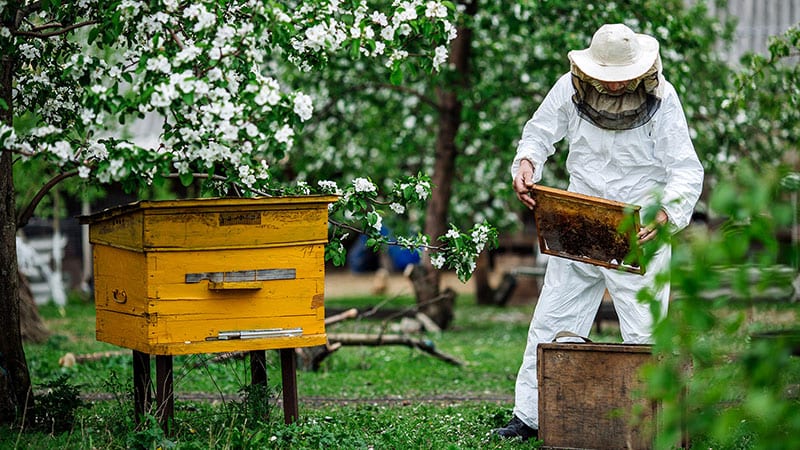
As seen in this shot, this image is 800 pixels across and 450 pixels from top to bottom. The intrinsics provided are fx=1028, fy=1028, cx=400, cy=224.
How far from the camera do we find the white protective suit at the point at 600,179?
218 inches

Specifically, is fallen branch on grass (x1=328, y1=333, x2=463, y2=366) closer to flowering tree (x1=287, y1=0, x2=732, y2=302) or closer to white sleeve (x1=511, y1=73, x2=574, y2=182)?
flowering tree (x1=287, y1=0, x2=732, y2=302)

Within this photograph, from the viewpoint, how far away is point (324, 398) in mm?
7777

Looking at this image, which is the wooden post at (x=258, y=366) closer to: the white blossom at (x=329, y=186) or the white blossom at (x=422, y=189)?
the white blossom at (x=329, y=186)

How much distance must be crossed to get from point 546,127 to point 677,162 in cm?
79

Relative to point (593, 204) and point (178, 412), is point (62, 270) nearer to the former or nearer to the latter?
point (178, 412)

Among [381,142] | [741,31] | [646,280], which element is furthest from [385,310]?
[741,31]

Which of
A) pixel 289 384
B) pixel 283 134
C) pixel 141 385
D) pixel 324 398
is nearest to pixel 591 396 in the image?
pixel 289 384

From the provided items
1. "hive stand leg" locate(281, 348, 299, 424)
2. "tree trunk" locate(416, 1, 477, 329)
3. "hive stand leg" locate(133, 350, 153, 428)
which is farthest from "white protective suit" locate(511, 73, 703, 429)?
"tree trunk" locate(416, 1, 477, 329)

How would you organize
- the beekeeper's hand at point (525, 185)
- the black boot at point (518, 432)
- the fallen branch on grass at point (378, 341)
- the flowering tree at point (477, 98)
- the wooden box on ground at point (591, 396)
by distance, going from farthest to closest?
the flowering tree at point (477, 98)
the fallen branch on grass at point (378, 341)
the black boot at point (518, 432)
the beekeeper's hand at point (525, 185)
the wooden box on ground at point (591, 396)

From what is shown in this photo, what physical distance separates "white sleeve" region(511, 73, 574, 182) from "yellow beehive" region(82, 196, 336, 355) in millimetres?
1301

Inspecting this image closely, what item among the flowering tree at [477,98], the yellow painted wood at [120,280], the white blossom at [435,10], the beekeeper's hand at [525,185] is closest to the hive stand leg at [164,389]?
the yellow painted wood at [120,280]

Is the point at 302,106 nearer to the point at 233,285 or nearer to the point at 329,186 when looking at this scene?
the point at 233,285

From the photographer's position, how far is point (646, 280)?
5.61m

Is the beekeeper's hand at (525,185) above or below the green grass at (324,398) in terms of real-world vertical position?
above
